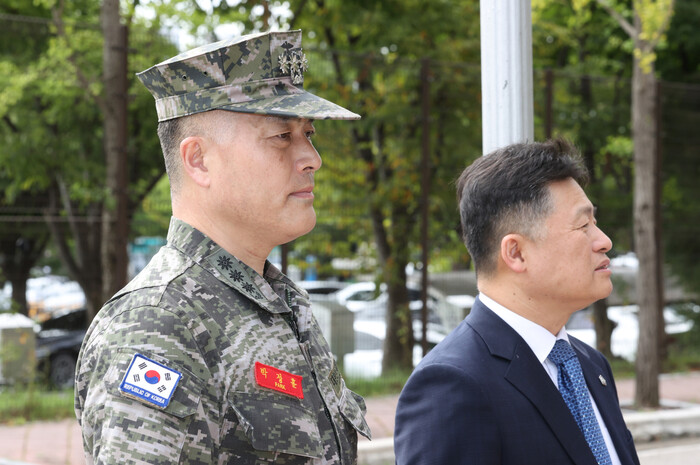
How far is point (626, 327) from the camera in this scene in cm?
1407

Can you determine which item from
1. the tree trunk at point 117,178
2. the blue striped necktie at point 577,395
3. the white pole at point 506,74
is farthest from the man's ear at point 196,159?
the tree trunk at point 117,178

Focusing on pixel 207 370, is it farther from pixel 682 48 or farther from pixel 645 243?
pixel 682 48

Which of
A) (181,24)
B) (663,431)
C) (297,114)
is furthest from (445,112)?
(297,114)

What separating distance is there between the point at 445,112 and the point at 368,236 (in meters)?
1.77

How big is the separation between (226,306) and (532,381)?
859 mm

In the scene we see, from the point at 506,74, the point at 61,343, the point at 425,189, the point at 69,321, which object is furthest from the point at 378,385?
the point at 506,74

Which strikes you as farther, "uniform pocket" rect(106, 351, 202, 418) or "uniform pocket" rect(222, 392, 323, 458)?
"uniform pocket" rect(222, 392, 323, 458)

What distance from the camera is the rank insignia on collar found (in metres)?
1.67

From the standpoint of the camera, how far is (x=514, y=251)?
88.7 inches

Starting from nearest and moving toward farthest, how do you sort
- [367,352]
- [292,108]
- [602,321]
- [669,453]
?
[292,108] < [669,453] < [367,352] < [602,321]

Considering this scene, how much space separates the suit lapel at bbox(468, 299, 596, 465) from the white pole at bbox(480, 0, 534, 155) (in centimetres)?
105

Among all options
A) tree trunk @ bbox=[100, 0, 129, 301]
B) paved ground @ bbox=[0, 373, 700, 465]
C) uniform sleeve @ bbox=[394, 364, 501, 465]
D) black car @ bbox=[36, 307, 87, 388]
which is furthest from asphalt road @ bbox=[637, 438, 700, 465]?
black car @ bbox=[36, 307, 87, 388]

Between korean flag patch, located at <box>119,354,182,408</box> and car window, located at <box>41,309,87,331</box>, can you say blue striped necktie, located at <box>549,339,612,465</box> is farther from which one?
car window, located at <box>41,309,87,331</box>

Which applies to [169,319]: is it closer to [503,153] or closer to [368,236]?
[503,153]
